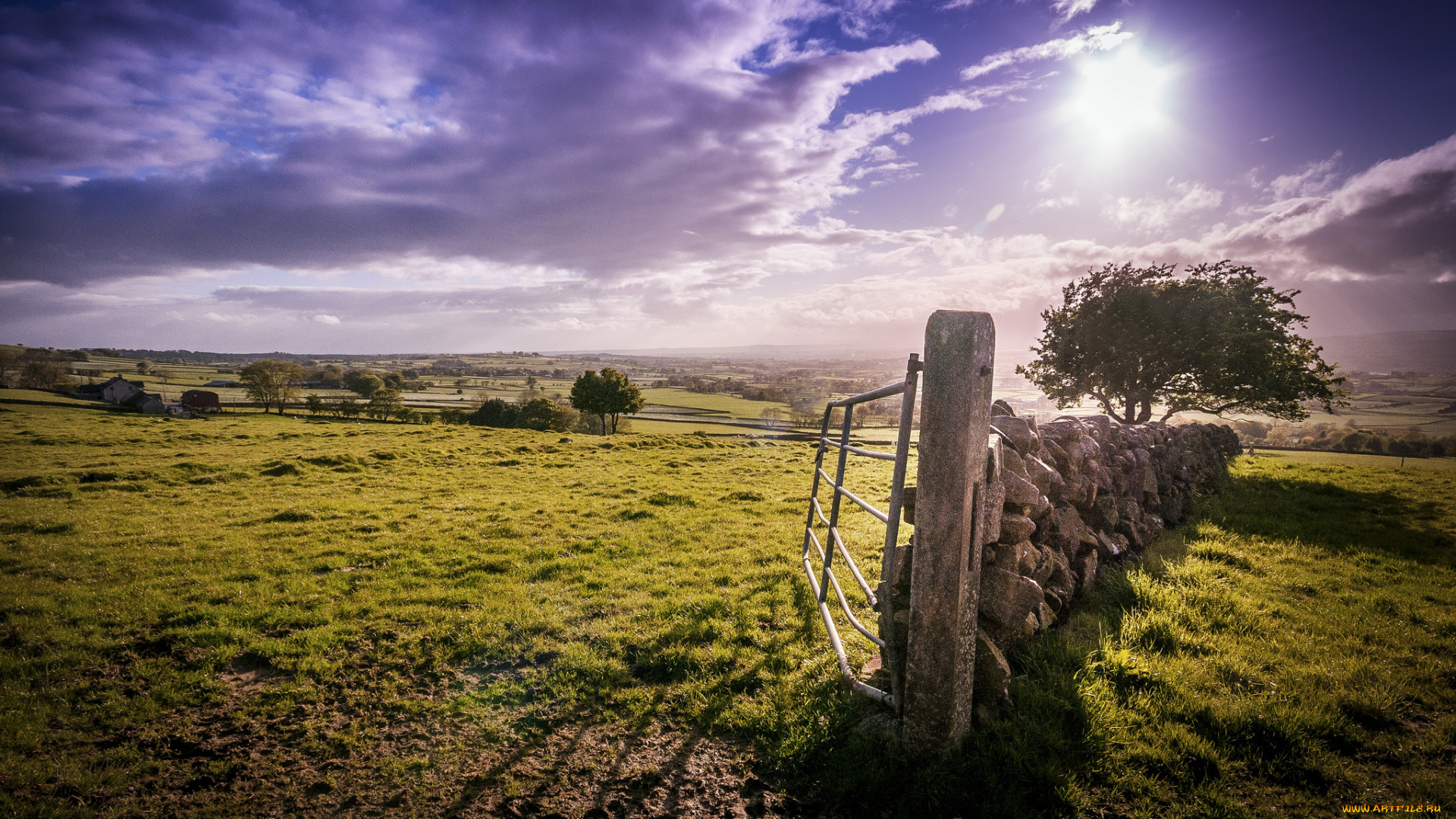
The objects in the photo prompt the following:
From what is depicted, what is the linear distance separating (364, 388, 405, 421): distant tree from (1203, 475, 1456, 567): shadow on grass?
185 feet

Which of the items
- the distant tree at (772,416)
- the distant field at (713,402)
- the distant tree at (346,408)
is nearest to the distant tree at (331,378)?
the distant tree at (346,408)

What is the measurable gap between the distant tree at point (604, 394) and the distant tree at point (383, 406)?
18.1 m

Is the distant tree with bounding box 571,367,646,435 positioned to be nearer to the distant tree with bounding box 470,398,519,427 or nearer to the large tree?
the distant tree with bounding box 470,398,519,427

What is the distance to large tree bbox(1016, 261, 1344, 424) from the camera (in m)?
16.5

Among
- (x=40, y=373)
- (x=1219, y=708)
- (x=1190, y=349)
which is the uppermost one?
(x=1190, y=349)

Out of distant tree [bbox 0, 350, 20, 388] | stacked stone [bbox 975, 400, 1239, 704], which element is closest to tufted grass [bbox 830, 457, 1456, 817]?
stacked stone [bbox 975, 400, 1239, 704]

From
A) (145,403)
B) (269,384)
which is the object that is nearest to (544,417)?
(269,384)

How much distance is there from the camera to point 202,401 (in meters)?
49.3

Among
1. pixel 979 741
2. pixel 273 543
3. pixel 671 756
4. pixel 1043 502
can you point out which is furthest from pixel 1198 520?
pixel 273 543

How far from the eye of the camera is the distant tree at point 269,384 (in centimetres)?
4725

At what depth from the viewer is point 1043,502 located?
13.9 feet

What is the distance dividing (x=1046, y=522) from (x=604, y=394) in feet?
145

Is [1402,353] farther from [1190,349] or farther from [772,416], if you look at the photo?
[772,416]

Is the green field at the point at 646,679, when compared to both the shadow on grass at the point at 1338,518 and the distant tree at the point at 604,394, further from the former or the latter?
the distant tree at the point at 604,394
